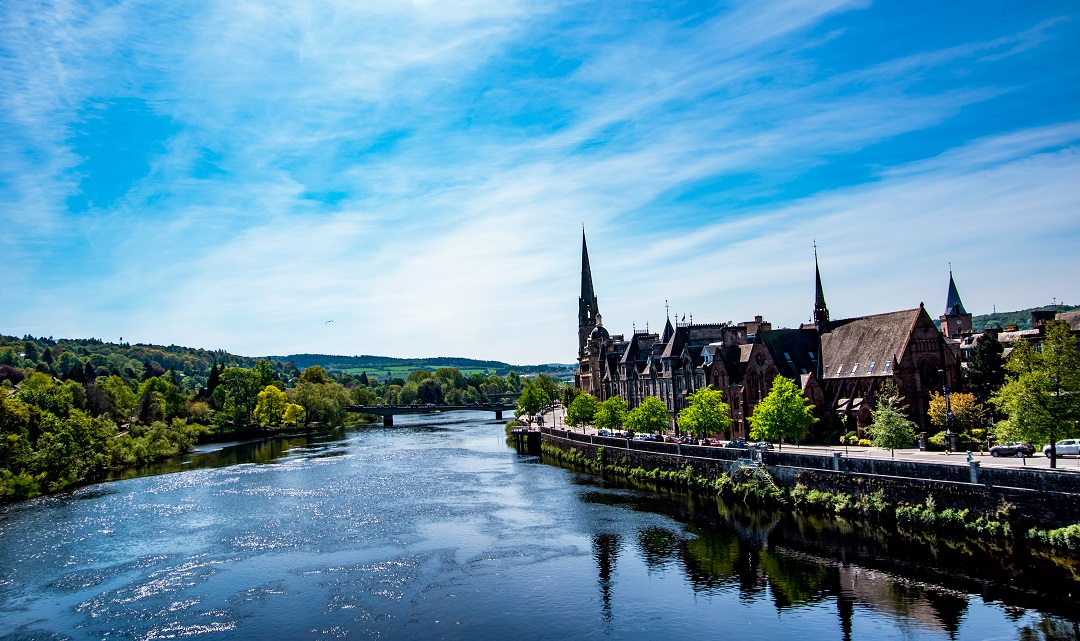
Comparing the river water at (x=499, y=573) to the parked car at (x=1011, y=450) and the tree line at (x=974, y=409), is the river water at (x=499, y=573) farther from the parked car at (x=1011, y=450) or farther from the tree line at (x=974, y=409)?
the parked car at (x=1011, y=450)

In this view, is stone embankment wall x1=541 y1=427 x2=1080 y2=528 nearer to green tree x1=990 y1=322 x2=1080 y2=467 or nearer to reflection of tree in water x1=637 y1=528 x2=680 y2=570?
green tree x1=990 y1=322 x2=1080 y2=467

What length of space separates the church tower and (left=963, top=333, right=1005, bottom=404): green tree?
52.7m

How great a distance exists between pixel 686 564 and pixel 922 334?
3903 cm

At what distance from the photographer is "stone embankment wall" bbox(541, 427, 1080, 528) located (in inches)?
1396

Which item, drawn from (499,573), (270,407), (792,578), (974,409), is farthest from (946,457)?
(270,407)

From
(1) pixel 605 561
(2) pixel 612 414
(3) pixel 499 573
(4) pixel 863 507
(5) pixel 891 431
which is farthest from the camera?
(2) pixel 612 414

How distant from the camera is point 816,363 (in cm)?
7594

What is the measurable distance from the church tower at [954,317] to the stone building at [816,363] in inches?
1513

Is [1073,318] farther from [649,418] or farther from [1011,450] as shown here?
[649,418]

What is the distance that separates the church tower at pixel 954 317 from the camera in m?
111

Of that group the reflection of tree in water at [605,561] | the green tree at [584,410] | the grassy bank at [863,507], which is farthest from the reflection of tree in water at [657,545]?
the green tree at [584,410]

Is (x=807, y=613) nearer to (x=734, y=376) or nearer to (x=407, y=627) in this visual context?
(x=407, y=627)

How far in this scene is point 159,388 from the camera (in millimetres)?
151000

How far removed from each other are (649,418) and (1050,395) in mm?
39507
